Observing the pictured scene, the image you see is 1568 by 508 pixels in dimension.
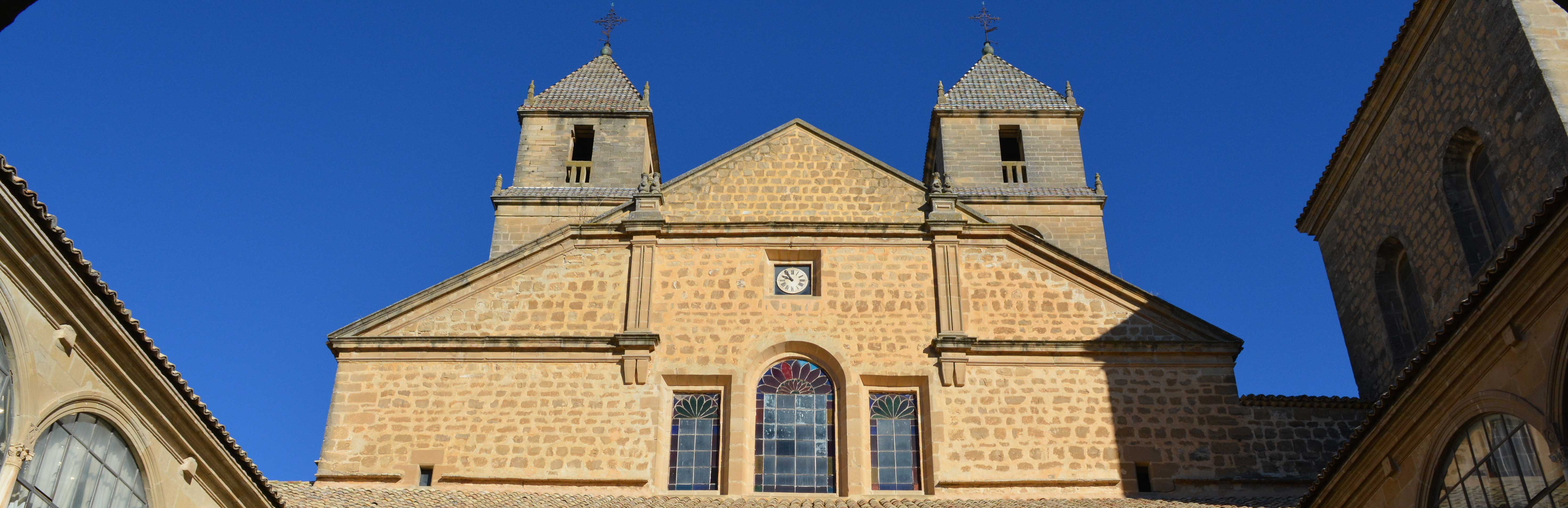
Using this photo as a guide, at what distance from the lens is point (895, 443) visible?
54.8ft

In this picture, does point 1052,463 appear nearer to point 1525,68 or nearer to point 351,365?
point 1525,68

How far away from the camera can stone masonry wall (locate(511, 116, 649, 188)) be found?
2833 centimetres

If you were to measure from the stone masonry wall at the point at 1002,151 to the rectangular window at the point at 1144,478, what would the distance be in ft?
38.0

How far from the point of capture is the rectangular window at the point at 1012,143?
28.3 m

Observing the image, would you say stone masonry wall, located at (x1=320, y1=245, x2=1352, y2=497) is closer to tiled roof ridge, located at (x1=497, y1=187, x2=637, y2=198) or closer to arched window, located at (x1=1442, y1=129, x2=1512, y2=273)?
arched window, located at (x1=1442, y1=129, x2=1512, y2=273)

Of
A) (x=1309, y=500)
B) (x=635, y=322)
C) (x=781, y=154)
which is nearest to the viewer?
(x=1309, y=500)

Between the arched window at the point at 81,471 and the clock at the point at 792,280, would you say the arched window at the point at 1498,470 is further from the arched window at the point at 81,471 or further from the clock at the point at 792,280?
the arched window at the point at 81,471

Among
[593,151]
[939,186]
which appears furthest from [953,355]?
[593,151]

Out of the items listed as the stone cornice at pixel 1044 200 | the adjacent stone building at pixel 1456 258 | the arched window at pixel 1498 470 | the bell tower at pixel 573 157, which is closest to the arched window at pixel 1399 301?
the adjacent stone building at pixel 1456 258

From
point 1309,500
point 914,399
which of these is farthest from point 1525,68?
point 914,399

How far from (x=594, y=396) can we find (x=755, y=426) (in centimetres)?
214

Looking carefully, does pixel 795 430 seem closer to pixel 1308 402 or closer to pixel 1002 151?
pixel 1308 402

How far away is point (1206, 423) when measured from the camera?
1669cm

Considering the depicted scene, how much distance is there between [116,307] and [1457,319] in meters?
10.5
